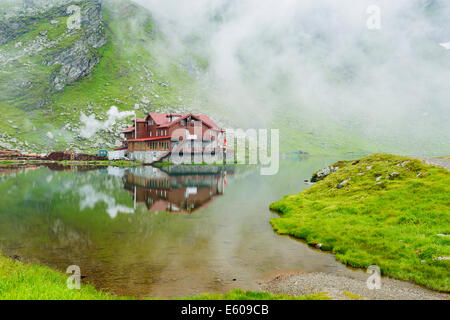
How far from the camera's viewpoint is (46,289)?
10609 millimetres

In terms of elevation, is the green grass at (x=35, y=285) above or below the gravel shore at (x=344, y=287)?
above

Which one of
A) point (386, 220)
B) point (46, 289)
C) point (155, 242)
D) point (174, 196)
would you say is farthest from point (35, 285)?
point (174, 196)

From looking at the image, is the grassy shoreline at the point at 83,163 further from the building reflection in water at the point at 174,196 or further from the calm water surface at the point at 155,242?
the calm water surface at the point at 155,242

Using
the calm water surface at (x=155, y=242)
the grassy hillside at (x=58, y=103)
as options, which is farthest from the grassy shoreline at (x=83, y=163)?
the calm water surface at (x=155, y=242)

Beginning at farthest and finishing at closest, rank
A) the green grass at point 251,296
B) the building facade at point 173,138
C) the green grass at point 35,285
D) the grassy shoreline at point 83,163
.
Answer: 1. the building facade at point 173,138
2. the grassy shoreline at point 83,163
3. the green grass at point 251,296
4. the green grass at point 35,285

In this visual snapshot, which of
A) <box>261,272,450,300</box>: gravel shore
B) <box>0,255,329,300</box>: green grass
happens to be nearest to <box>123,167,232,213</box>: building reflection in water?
<box>0,255,329,300</box>: green grass

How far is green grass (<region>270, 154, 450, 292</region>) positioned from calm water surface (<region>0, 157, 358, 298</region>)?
187 cm

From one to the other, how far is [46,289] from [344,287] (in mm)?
12519

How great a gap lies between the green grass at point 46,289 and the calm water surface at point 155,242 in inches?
44.5

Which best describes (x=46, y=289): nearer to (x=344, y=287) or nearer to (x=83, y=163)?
(x=344, y=287)

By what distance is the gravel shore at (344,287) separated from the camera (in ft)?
39.2

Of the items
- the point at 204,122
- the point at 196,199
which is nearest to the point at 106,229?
the point at 196,199

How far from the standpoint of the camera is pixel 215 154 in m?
106
